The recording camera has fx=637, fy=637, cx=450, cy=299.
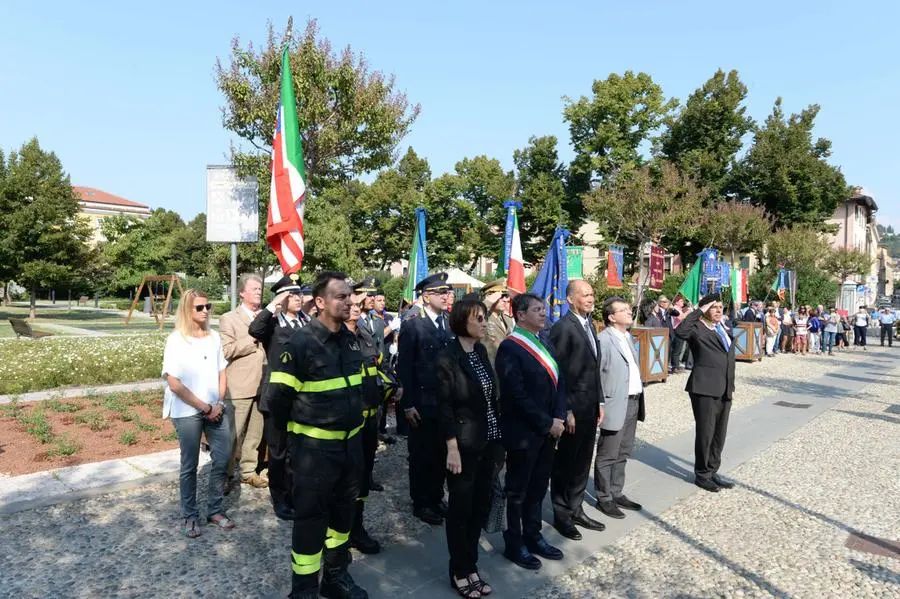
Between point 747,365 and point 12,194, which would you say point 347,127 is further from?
point 12,194

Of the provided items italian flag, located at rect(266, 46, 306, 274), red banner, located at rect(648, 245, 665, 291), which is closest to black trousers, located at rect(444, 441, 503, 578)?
italian flag, located at rect(266, 46, 306, 274)

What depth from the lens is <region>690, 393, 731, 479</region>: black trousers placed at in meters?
6.38

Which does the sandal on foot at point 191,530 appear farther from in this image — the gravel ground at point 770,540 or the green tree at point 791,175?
the green tree at point 791,175

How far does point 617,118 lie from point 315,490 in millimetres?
42398

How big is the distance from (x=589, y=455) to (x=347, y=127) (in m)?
8.56

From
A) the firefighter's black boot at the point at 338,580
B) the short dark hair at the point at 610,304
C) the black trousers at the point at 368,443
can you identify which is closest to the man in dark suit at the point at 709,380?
the short dark hair at the point at 610,304

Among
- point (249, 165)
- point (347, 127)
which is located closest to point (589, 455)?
point (347, 127)

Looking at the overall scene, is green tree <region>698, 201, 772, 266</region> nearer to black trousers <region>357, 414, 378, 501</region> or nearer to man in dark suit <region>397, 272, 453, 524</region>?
man in dark suit <region>397, 272, 453, 524</region>

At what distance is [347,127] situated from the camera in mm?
11820

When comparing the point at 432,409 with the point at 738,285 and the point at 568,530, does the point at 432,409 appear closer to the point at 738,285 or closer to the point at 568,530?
the point at 568,530

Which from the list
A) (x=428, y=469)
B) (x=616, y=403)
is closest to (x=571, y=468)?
(x=616, y=403)

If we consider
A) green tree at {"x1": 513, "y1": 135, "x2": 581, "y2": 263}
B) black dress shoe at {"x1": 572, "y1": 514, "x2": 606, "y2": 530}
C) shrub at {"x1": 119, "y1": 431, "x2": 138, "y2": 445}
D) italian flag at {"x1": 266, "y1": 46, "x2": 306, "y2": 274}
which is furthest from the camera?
green tree at {"x1": 513, "y1": 135, "x2": 581, "y2": 263}

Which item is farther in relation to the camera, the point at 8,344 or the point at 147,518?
the point at 8,344

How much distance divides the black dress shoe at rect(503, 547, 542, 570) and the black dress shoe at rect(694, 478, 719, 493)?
2759mm
